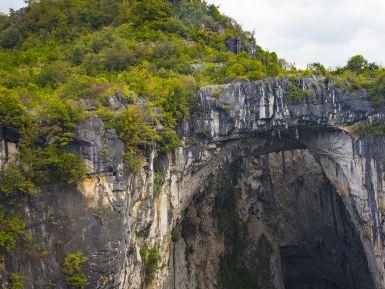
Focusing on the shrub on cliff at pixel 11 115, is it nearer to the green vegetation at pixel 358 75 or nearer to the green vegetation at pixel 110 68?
the green vegetation at pixel 110 68

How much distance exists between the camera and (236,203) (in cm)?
2070

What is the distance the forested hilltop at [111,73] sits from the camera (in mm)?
11049

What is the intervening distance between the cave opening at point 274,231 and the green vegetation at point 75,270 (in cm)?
763

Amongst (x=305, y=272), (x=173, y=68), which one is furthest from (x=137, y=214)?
(x=305, y=272)

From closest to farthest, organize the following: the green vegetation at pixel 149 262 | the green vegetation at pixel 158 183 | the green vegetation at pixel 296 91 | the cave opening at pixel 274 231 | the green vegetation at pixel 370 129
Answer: the green vegetation at pixel 149 262 < the green vegetation at pixel 158 183 < the green vegetation at pixel 296 91 < the green vegetation at pixel 370 129 < the cave opening at pixel 274 231

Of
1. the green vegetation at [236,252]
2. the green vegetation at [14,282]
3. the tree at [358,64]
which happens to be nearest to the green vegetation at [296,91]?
the tree at [358,64]

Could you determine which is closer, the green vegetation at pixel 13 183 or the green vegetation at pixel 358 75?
the green vegetation at pixel 13 183

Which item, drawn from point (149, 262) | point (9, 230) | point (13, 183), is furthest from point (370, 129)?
point (9, 230)

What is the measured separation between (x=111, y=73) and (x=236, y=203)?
7.14 metres

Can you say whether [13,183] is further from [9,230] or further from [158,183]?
[158,183]

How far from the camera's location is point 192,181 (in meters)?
16.0

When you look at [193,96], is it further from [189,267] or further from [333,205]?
[333,205]

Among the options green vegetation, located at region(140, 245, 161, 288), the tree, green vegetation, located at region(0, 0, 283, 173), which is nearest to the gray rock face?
green vegetation, located at region(140, 245, 161, 288)

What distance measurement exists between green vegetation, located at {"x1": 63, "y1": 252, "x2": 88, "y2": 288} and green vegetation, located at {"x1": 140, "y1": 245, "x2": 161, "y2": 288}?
7.88 feet
